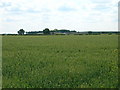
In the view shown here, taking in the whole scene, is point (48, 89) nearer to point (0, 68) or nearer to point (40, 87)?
point (40, 87)

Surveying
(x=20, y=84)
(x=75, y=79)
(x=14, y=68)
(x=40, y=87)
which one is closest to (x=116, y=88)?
(x=75, y=79)

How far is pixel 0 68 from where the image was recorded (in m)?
14.0

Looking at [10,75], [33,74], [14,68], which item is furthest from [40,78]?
[14,68]

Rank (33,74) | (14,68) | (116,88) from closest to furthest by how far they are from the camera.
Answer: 1. (116,88)
2. (33,74)
3. (14,68)

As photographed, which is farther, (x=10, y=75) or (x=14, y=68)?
(x=14, y=68)

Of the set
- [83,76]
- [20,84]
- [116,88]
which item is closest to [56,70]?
[83,76]

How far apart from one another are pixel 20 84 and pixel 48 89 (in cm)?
131

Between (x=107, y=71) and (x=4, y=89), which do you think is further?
(x=107, y=71)

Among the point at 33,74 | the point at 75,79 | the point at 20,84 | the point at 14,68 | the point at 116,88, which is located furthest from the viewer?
the point at 14,68

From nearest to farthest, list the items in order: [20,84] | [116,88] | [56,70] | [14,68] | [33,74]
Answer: [116,88] < [20,84] < [33,74] < [56,70] < [14,68]

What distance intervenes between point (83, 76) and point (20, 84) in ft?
9.69

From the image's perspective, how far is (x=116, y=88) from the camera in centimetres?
963

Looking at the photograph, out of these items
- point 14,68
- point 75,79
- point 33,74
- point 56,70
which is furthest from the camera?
point 14,68

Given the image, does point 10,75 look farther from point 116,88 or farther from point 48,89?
point 116,88
